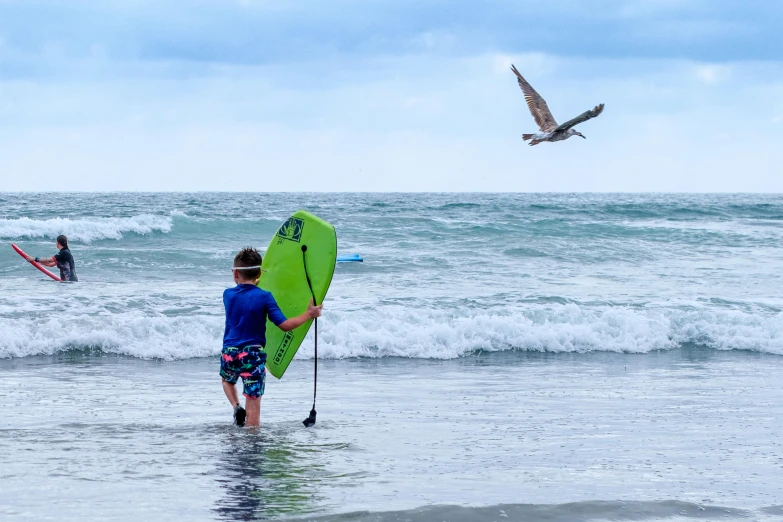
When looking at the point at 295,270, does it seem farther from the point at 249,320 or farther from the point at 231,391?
the point at 231,391

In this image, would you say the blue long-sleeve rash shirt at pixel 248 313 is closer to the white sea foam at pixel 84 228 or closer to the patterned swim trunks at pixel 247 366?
the patterned swim trunks at pixel 247 366

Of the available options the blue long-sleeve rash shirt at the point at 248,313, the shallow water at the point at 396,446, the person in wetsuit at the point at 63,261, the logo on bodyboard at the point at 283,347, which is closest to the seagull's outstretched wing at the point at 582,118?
the shallow water at the point at 396,446

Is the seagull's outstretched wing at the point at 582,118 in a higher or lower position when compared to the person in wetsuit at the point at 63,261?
higher

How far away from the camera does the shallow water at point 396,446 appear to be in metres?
4.49

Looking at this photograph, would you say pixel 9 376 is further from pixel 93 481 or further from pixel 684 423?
pixel 684 423

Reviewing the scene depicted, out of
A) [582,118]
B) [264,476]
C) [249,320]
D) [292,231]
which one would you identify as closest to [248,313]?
[249,320]

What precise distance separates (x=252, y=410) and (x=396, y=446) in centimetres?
101

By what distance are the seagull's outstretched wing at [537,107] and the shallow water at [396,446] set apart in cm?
250

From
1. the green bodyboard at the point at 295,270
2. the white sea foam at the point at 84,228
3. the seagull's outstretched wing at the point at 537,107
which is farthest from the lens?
the white sea foam at the point at 84,228

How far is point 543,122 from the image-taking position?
365 inches

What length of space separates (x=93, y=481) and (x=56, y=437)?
1.23 metres

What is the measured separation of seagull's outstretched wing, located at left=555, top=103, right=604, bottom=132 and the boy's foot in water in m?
4.36

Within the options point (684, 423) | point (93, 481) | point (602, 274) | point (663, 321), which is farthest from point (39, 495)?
point (602, 274)

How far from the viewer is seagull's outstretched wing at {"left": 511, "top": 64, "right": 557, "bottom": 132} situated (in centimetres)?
924
